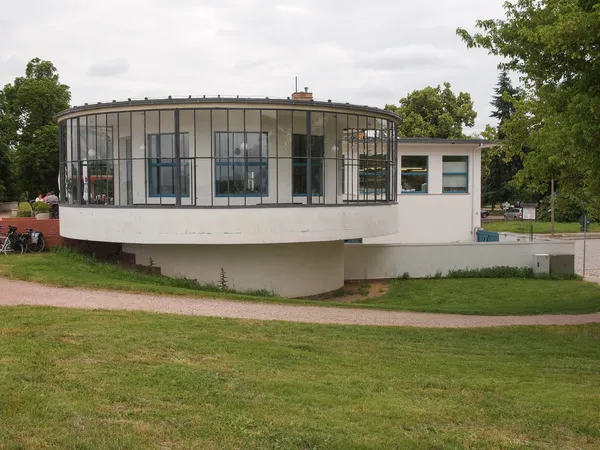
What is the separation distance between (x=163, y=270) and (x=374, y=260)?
883 cm

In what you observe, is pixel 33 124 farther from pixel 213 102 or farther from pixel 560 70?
pixel 560 70

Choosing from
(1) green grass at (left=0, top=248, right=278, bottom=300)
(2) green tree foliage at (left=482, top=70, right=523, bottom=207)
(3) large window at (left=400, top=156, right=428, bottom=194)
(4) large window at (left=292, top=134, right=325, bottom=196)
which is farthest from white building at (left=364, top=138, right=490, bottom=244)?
(2) green tree foliage at (left=482, top=70, right=523, bottom=207)

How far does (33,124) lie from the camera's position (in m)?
45.3

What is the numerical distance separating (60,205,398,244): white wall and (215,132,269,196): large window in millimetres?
1117

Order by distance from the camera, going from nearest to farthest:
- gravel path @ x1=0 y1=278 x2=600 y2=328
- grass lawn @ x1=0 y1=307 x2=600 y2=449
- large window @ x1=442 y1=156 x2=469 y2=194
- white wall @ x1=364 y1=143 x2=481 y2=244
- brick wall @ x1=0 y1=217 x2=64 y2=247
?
grass lawn @ x1=0 y1=307 x2=600 y2=449, gravel path @ x1=0 y1=278 x2=600 y2=328, brick wall @ x1=0 y1=217 x2=64 y2=247, white wall @ x1=364 y1=143 x2=481 y2=244, large window @ x1=442 y1=156 x2=469 y2=194

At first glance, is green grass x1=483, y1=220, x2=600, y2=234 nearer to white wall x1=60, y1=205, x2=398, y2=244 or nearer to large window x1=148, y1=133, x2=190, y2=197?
white wall x1=60, y1=205, x2=398, y2=244

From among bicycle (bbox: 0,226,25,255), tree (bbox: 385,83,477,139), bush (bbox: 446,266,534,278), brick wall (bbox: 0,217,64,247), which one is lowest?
bush (bbox: 446,266,534,278)

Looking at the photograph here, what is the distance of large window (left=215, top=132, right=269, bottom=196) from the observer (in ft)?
60.2

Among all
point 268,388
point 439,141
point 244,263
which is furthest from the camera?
point 439,141

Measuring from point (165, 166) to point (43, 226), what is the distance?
4.96m

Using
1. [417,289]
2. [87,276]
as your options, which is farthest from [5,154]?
[417,289]

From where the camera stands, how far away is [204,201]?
1847cm

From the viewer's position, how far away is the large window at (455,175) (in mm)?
30188

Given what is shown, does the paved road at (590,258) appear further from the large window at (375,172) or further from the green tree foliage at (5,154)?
the green tree foliage at (5,154)
